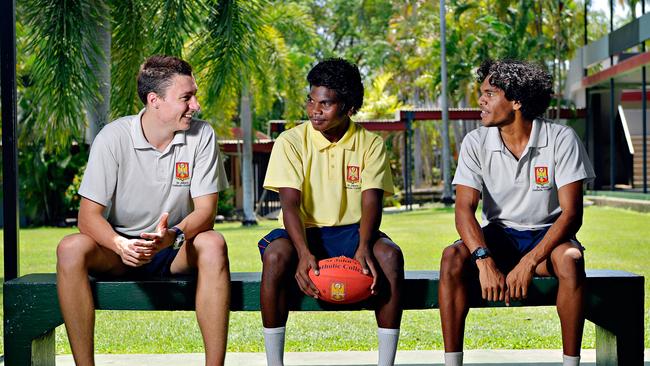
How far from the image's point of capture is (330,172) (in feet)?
14.1

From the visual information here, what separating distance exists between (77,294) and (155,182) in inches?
21.5

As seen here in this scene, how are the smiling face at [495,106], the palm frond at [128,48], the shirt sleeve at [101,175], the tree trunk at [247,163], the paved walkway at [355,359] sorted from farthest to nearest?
the tree trunk at [247,163] < the palm frond at [128,48] < the paved walkway at [355,359] < the smiling face at [495,106] < the shirt sleeve at [101,175]

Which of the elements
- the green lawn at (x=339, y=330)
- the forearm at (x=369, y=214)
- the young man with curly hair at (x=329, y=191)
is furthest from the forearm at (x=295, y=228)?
the green lawn at (x=339, y=330)

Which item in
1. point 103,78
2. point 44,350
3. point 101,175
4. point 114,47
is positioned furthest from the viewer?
point 114,47

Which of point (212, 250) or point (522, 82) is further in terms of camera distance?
point (522, 82)

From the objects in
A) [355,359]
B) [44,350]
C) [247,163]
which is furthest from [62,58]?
[247,163]

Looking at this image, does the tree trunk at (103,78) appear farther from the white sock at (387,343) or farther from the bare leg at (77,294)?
the white sock at (387,343)

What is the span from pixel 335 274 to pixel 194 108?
0.88 m

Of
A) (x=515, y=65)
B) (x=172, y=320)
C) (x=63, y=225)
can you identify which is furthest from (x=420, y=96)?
(x=515, y=65)

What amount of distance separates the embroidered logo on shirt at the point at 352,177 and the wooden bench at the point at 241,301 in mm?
445

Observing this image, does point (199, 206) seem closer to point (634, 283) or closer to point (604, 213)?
point (634, 283)

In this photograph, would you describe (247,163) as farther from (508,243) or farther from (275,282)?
(275,282)

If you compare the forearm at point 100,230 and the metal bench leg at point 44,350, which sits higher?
the forearm at point 100,230

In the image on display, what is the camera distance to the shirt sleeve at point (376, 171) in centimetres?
424
